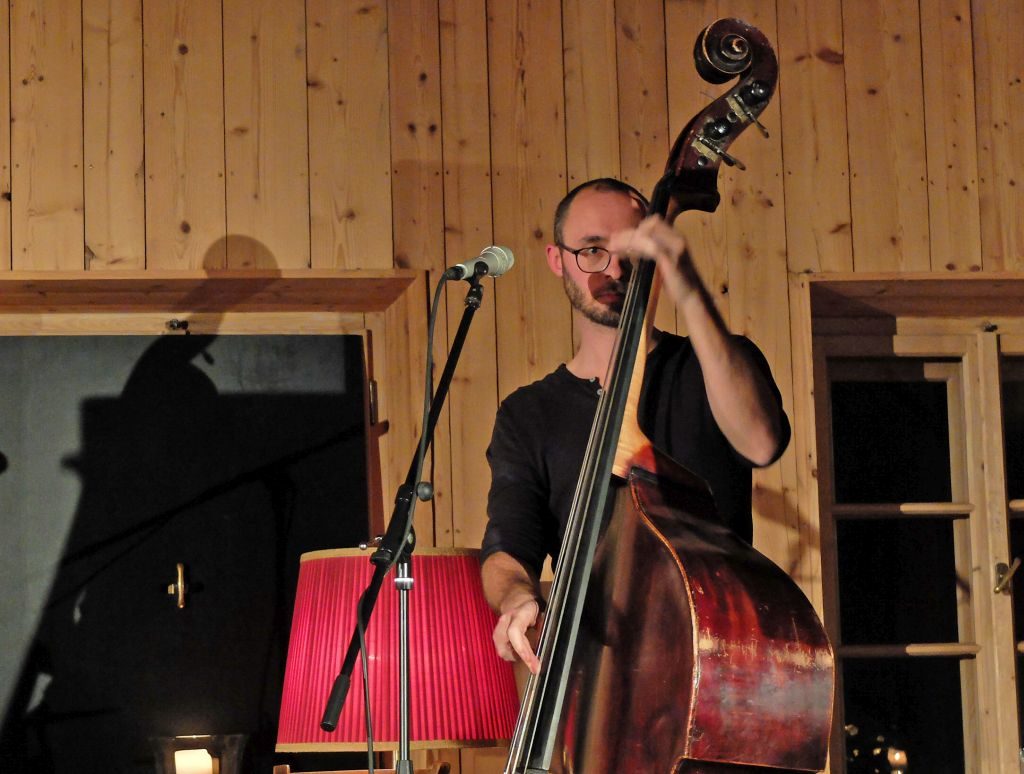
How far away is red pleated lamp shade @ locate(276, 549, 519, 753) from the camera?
6.79 ft

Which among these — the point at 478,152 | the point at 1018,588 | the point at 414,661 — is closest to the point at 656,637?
the point at 414,661

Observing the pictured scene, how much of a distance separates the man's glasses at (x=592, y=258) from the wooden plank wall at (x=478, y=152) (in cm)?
106

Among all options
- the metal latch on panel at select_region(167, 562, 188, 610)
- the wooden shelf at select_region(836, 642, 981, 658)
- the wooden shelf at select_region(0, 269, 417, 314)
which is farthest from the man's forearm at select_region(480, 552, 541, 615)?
the wooden shelf at select_region(836, 642, 981, 658)

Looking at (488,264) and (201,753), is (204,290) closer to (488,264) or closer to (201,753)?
(201,753)

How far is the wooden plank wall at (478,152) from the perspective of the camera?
278 cm

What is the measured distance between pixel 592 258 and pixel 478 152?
3.88 ft

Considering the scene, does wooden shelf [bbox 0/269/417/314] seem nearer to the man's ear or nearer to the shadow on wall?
the shadow on wall

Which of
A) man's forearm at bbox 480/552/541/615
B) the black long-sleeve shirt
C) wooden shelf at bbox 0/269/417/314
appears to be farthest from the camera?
wooden shelf at bbox 0/269/417/314

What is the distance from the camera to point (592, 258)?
175 cm

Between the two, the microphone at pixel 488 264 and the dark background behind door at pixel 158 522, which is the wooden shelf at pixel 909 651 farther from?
the microphone at pixel 488 264

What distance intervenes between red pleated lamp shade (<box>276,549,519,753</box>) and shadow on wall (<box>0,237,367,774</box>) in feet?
2.18

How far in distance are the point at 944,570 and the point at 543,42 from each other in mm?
1561

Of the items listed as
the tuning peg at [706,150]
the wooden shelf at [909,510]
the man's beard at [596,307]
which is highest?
the tuning peg at [706,150]

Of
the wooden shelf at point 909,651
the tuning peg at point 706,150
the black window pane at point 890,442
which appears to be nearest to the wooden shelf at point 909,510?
the black window pane at point 890,442
